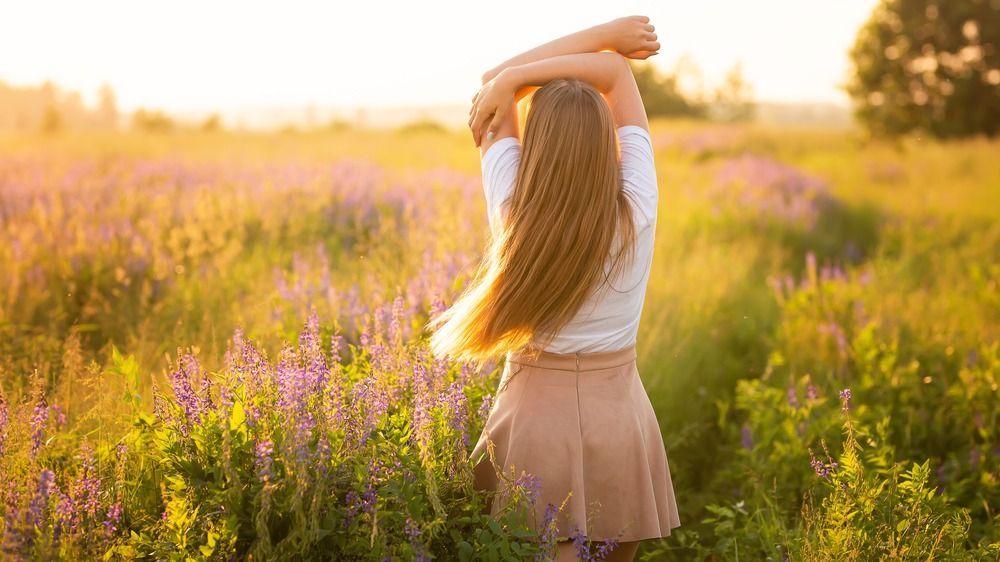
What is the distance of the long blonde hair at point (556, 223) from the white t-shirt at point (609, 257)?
0.04 m

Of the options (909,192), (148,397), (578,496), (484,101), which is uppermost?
(484,101)

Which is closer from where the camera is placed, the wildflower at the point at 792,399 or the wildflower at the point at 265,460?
the wildflower at the point at 265,460

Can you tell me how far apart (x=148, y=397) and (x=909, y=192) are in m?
14.0

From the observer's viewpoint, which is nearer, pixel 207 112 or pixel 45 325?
pixel 45 325

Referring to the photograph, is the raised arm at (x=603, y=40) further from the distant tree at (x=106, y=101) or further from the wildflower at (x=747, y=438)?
the distant tree at (x=106, y=101)

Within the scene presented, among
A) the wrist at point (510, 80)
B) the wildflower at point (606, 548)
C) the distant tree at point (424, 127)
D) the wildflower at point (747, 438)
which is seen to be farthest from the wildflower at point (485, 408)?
the distant tree at point (424, 127)

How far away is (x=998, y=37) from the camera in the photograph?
27328mm

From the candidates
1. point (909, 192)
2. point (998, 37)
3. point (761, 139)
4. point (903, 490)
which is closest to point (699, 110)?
point (998, 37)

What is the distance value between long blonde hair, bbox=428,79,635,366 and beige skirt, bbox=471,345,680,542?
0.15m

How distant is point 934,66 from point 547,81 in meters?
29.8

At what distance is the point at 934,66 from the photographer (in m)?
27.6

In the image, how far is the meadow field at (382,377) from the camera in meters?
2.23

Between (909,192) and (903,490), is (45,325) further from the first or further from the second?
(909,192)

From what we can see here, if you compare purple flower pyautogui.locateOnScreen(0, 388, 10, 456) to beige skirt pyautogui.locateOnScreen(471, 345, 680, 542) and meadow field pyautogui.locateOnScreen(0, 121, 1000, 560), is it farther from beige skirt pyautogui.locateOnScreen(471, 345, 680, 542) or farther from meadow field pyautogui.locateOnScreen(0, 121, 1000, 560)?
beige skirt pyautogui.locateOnScreen(471, 345, 680, 542)
